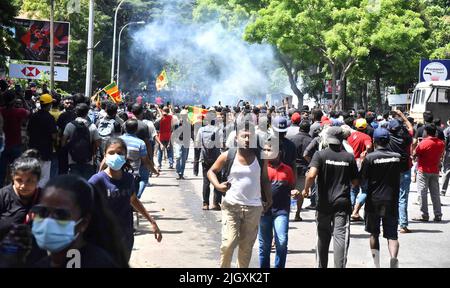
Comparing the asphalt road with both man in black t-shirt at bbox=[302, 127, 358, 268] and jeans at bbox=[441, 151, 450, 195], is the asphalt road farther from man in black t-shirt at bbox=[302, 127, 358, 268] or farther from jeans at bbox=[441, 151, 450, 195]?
jeans at bbox=[441, 151, 450, 195]

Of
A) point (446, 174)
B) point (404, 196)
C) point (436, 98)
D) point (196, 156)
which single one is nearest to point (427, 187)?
point (404, 196)

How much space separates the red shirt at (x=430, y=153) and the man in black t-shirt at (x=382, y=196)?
4.24 metres

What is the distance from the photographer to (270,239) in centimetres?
808

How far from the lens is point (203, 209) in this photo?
14.1m

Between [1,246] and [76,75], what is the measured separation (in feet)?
169

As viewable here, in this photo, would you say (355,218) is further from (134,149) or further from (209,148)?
(134,149)

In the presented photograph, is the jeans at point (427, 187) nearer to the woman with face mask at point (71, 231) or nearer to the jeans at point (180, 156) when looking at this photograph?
the jeans at point (180, 156)

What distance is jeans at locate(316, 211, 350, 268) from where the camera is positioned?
797 cm

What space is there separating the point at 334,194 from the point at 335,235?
16.1 inches

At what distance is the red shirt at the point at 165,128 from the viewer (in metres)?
19.9

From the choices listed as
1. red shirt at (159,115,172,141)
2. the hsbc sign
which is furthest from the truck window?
the hsbc sign

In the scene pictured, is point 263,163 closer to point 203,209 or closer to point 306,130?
point 306,130

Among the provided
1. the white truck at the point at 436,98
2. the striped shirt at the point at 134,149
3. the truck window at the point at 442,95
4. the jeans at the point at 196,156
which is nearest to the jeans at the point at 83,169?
the striped shirt at the point at 134,149
